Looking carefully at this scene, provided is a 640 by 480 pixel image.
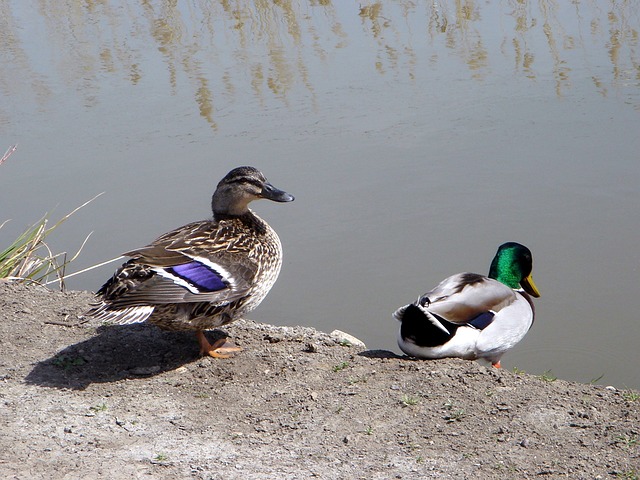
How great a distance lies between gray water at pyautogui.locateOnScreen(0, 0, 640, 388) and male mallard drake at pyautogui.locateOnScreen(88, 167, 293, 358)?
1.31 meters

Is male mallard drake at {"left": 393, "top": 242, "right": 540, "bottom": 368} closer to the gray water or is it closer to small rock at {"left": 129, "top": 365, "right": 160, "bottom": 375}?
the gray water

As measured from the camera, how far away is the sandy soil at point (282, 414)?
3.85 m

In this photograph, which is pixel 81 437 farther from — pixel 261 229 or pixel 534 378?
pixel 534 378

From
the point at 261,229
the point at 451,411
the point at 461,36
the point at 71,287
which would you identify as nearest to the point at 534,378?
the point at 451,411

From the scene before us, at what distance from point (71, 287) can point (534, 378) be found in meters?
3.75

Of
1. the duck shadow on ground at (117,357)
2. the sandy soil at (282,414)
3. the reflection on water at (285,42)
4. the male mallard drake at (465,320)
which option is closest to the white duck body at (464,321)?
the male mallard drake at (465,320)

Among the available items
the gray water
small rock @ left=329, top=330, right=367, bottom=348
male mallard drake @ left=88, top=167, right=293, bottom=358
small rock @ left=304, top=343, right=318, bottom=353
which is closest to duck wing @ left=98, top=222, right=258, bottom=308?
male mallard drake @ left=88, top=167, right=293, bottom=358

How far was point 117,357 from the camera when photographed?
5.11m

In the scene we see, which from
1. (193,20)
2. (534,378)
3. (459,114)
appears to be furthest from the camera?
(193,20)

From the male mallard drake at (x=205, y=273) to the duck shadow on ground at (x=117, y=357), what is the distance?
225 millimetres

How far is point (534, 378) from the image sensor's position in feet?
15.9

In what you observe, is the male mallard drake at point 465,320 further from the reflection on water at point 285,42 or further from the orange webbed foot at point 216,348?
the reflection on water at point 285,42

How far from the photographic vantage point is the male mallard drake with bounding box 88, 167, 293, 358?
457 centimetres

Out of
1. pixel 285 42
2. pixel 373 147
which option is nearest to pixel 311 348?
pixel 373 147
